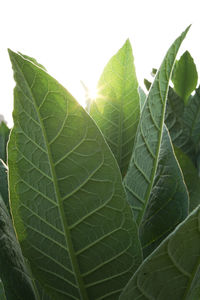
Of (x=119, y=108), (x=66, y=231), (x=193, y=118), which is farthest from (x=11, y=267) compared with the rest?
(x=193, y=118)

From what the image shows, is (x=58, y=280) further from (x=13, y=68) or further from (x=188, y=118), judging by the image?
(x=188, y=118)

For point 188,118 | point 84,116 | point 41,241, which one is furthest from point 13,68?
point 188,118

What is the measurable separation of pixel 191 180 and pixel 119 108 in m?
0.24

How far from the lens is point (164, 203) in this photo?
639 millimetres

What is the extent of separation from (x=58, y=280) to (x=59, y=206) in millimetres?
133

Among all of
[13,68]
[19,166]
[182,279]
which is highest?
[13,68]

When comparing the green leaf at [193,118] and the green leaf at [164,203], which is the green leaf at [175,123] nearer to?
the green leaf at [193,118]

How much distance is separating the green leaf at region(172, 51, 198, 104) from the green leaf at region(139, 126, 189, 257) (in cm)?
71

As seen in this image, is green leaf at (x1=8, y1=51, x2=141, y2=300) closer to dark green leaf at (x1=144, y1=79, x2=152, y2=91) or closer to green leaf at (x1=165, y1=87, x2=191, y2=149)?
green leaf at (x1=165, y1=87, x2=191, y2=149)

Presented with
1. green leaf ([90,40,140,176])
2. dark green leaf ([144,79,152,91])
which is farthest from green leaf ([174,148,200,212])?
dark green leaf ([144,79,152,91])

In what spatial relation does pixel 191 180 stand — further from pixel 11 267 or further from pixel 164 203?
pixel 11 267

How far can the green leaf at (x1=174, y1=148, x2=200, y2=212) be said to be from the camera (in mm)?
829

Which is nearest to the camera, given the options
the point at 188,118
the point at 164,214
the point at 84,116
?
the point at 84,116

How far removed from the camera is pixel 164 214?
642mm
